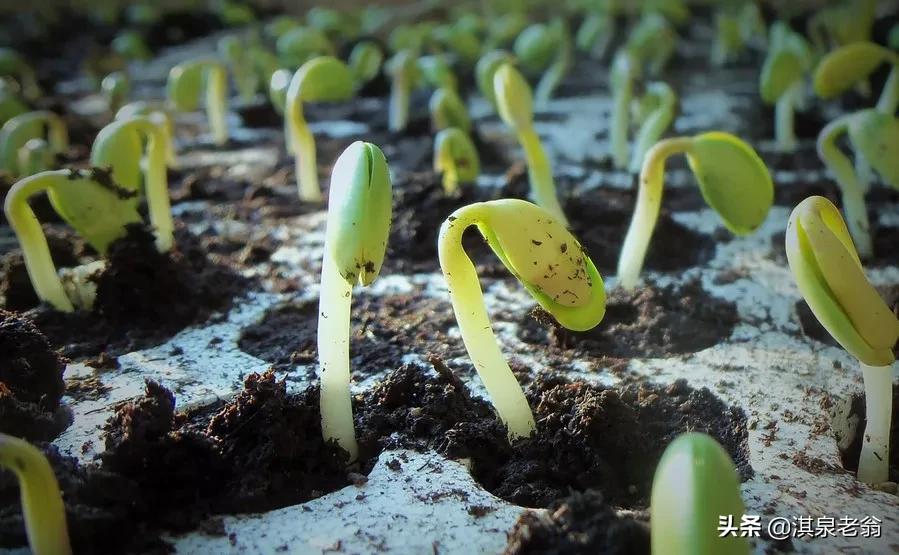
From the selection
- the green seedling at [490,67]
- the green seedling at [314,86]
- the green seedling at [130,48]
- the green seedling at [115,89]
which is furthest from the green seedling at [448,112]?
the green seedling at [130,48]

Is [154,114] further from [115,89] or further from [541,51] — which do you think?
[541,51]

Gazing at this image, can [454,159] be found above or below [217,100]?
below

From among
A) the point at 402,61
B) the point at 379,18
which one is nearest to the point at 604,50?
the point at 379,18

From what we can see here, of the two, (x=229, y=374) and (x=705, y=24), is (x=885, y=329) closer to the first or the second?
(x=229, y=374)


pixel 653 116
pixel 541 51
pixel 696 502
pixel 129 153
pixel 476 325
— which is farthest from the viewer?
pixel 541 51

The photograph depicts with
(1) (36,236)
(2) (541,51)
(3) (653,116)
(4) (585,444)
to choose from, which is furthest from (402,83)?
(4) (585,444)
